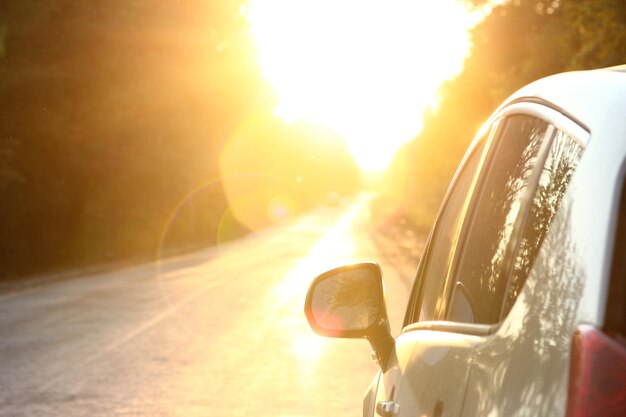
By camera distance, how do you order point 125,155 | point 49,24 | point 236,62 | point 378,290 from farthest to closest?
point 236,62 → point 125,155 → point 49,24 → point 378,290

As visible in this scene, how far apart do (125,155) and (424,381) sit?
3423cm

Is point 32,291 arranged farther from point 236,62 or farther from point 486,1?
point 236,62

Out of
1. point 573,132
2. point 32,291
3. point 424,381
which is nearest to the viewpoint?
point 573,132

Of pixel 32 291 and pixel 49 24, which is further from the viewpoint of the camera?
pixel 49 24

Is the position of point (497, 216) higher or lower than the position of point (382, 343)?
higher

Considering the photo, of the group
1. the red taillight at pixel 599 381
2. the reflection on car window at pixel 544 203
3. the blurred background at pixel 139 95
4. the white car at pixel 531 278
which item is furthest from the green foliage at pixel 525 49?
the red taillight at pixel 599 381

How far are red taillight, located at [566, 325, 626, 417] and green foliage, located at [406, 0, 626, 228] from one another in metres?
19.3

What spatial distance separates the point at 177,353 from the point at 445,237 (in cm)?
879

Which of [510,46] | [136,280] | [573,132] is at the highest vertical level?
[510,46]

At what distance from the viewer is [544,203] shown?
6.97 feet

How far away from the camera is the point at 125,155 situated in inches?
1426

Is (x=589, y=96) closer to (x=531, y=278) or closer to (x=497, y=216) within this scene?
(x=531, y=278)

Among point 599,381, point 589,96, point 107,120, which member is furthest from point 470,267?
point 107,120

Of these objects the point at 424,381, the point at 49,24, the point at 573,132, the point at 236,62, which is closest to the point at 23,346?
the point at 424,381
